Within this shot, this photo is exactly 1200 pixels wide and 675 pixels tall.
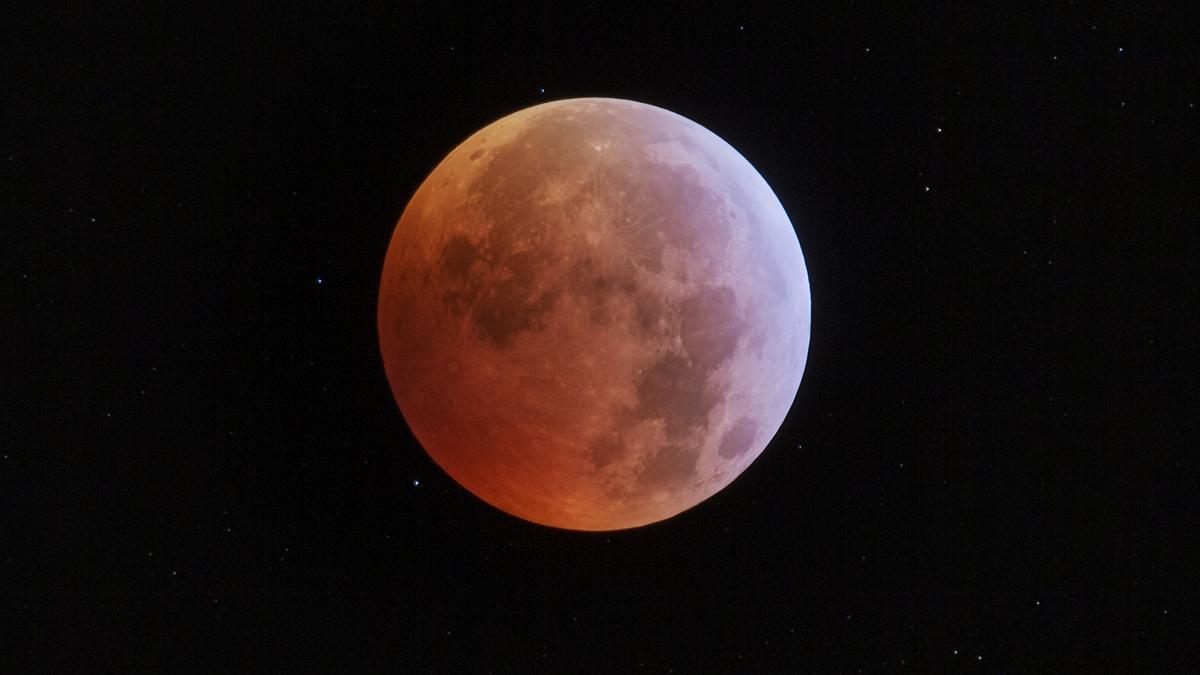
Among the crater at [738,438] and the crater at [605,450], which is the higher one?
the crater at [738,438]

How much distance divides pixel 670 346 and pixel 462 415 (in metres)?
0.88

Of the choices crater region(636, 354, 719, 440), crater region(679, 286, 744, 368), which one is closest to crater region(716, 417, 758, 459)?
crater region(636, 354, 719, 440)

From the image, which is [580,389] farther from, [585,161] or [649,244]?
[585,161]

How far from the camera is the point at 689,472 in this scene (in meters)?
3.89

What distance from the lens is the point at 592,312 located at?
3.51 m

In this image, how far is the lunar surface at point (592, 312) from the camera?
3.52 metres

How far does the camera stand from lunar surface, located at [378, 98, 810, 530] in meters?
3.52

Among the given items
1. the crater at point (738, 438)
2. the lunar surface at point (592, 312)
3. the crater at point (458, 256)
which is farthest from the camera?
the crater at point (738, 438)

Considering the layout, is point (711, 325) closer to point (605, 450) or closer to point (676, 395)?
point (676, 395)

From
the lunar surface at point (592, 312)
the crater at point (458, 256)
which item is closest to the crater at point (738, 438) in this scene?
the lunar surface at point (592, 312)

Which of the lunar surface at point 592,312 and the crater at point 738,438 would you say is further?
the crater at point 738,438

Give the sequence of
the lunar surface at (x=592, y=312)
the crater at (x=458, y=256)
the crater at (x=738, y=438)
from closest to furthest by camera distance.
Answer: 1. the lunar surface at (x=592, y=312)
2. the crater at (x=458, y=256)
3. the crater at (x=738, y=438)

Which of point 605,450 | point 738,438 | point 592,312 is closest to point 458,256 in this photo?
point 592,312

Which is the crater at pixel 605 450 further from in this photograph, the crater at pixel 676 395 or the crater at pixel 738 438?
the crater at pixel 738 438
